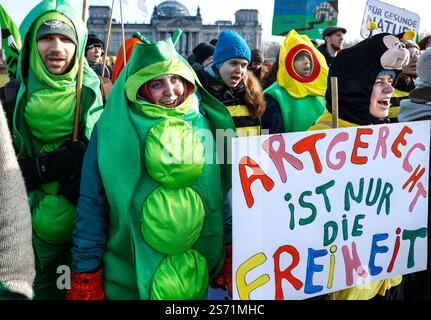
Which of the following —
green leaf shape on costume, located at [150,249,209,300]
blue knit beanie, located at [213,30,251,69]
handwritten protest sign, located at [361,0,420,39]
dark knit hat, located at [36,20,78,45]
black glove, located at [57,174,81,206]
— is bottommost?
green leaf shape on costume, located at [150,249,209,300]

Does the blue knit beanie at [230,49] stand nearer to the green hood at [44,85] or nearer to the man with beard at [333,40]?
the green hood at [44,85]

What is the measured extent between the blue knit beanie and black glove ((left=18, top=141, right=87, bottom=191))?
159 cm

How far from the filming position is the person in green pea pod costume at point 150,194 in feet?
4.90

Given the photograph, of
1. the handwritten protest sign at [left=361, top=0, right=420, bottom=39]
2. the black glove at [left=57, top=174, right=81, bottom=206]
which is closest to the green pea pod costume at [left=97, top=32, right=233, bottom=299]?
the black glove at [left=57, top=174, right=81, bottom=206]

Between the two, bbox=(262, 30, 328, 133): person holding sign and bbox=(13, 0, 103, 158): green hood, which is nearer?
bbox=(13, 0, 103, 158): green hood

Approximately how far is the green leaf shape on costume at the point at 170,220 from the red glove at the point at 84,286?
0.28m

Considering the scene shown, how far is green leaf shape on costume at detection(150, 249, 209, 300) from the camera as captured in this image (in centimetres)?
147

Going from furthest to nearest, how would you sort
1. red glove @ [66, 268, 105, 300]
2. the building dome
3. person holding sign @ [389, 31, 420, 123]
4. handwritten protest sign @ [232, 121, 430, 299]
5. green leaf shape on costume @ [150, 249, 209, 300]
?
the building dome, person holding sign @ [389, 31, 420, 123], red glove @ [66, 268, 105, 300], green leaf shape on costume @ [150, 249, 209, 300], handwritten protest sign @ [232, 121, 430, 299]

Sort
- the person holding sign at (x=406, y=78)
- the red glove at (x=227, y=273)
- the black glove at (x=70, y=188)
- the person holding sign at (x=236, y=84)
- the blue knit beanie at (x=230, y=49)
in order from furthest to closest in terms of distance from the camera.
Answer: the person holding sign at (x=406, y=78)
the blue knit beanie at (x=230, y=49)
the person holding sign at (x=236, y=84)
the black glove at (x=70, y=188)
the red glove at (x=227, y=273)

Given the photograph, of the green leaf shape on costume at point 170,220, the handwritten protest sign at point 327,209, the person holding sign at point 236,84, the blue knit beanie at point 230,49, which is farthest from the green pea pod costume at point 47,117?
the blue knit beanie at point 230,49

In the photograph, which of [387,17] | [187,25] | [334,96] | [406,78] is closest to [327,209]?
[334,96]

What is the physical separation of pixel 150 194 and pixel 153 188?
3cm

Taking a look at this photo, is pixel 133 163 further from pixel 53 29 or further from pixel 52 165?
pixel 53 29

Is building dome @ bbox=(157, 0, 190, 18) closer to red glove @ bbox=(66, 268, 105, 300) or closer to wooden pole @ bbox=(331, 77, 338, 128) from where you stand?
wooden pole @ bbox=(331, 77, 338, 128)
